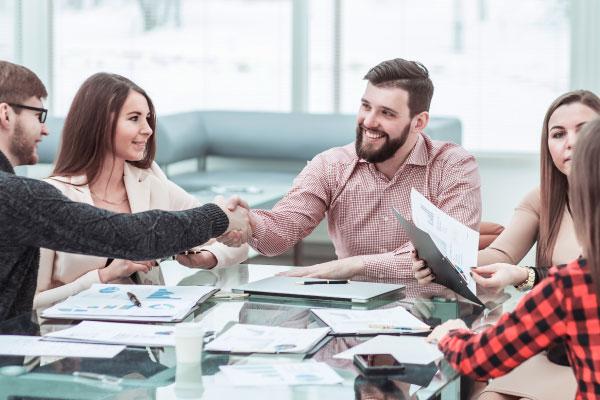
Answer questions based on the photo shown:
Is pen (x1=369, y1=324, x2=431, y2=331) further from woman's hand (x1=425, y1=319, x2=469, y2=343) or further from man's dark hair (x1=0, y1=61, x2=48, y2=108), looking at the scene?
man's dark hair (x1=0, y1=61, x2=48, y2=108)

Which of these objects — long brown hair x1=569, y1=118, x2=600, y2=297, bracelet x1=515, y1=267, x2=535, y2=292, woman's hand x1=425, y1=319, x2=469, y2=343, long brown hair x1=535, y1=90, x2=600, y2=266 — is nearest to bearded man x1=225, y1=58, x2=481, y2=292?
long brown hair x1=535, y1=90, x2=600, y2=266

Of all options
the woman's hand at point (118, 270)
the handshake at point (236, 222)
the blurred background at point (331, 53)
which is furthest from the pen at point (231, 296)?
the blurred background at point (331, 53)

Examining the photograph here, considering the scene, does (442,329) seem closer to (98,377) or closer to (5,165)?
(98,377)

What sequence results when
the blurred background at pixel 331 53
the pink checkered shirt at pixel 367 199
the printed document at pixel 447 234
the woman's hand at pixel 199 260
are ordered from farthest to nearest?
the blurred background at pixel 331 53, the pink checkered shirt at pixel 367 199, the woman's hand at pixel 199 260, the printed document at pixel 447 234

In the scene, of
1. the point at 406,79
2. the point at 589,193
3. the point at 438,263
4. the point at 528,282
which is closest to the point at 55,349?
the point at 438,263

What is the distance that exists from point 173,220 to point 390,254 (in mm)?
846

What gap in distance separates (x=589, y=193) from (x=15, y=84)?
151 centimetres

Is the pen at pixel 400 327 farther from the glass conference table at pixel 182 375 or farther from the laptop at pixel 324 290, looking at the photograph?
the laptop at pixel 324 290

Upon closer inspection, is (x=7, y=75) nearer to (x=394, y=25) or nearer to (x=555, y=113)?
(x=555, y=113)

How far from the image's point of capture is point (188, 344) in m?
1.73

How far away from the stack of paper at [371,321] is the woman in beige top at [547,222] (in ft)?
0.99

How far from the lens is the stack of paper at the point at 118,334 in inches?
73.6

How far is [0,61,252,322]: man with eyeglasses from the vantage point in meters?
1.95

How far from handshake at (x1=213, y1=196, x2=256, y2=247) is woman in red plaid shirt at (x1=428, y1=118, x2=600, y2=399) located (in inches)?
50.0
